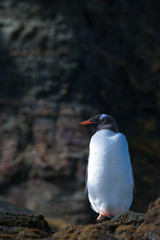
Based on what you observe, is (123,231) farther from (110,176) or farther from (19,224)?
(110,176)

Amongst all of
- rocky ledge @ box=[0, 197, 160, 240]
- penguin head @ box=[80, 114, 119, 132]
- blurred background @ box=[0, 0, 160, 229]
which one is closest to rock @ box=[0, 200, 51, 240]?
rocky ledge @ box=[0, 197, 160, 240]

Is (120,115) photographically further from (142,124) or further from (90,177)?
(90,177)

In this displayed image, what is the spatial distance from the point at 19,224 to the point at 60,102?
5360 mm

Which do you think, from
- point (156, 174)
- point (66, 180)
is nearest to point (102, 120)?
point (66, 180)

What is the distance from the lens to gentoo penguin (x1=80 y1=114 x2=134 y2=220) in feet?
10.8

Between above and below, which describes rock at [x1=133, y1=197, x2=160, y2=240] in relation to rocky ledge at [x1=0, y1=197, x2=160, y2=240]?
above

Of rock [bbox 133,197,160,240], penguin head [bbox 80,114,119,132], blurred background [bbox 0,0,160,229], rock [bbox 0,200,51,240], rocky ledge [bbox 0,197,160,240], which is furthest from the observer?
blurred background [bbox 0,0,160,229]

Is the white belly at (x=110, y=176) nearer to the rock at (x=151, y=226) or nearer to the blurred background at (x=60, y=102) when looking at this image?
the rock at (x=151, y=226)

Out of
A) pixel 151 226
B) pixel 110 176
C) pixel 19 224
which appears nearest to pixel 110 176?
pixel 110 176

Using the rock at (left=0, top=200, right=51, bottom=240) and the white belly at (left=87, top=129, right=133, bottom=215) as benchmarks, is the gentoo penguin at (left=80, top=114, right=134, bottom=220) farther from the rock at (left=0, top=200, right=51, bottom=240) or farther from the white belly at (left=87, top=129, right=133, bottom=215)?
the rock at (left=0, top=200, right=51, bottom=240)

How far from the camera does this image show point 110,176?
3.30 metres

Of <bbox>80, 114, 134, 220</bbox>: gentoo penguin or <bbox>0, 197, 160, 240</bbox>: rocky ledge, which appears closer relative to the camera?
<bbox>0, 197, 160, 240</bbox>: rocky ledge

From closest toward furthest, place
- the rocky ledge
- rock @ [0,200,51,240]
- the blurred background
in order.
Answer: the rocky ledge → rock @ [0,200,51,240] → the blurred background

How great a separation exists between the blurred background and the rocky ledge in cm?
451
